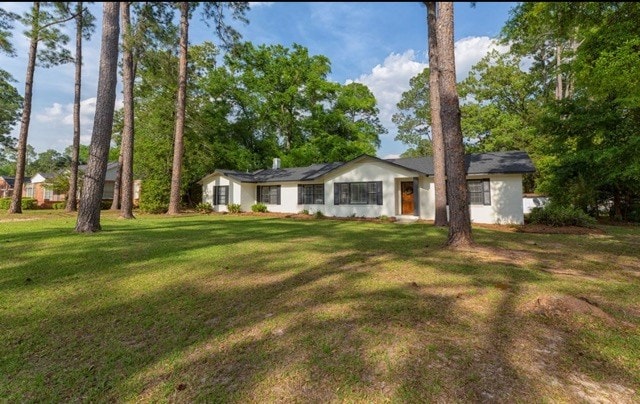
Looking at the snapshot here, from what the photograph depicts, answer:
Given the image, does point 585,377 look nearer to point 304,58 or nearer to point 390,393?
point 390,393

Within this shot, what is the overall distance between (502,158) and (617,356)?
1595 cm

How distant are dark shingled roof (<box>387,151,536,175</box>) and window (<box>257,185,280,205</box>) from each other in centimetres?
901

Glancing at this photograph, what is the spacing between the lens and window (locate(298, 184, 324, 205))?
795 inches

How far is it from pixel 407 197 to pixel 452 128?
11.4 m

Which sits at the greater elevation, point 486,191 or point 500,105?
point 500,105

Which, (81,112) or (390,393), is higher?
(81,112)

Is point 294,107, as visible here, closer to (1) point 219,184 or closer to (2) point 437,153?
(1) point 219,184

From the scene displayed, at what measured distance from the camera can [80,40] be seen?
1934cm

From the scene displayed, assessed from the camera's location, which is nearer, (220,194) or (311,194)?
(311,194)

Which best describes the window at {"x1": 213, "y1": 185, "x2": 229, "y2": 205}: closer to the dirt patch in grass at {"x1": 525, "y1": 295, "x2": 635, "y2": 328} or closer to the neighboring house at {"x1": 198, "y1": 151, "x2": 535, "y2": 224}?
the neighboring house at {"x1": 198, "y1": 151, "x2": 535, "y2": 224}

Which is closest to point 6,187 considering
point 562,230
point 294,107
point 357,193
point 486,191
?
point 294,107

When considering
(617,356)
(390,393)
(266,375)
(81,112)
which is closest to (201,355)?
(266,375)

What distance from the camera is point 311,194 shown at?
812 inches

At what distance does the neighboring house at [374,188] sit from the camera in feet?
49.3
